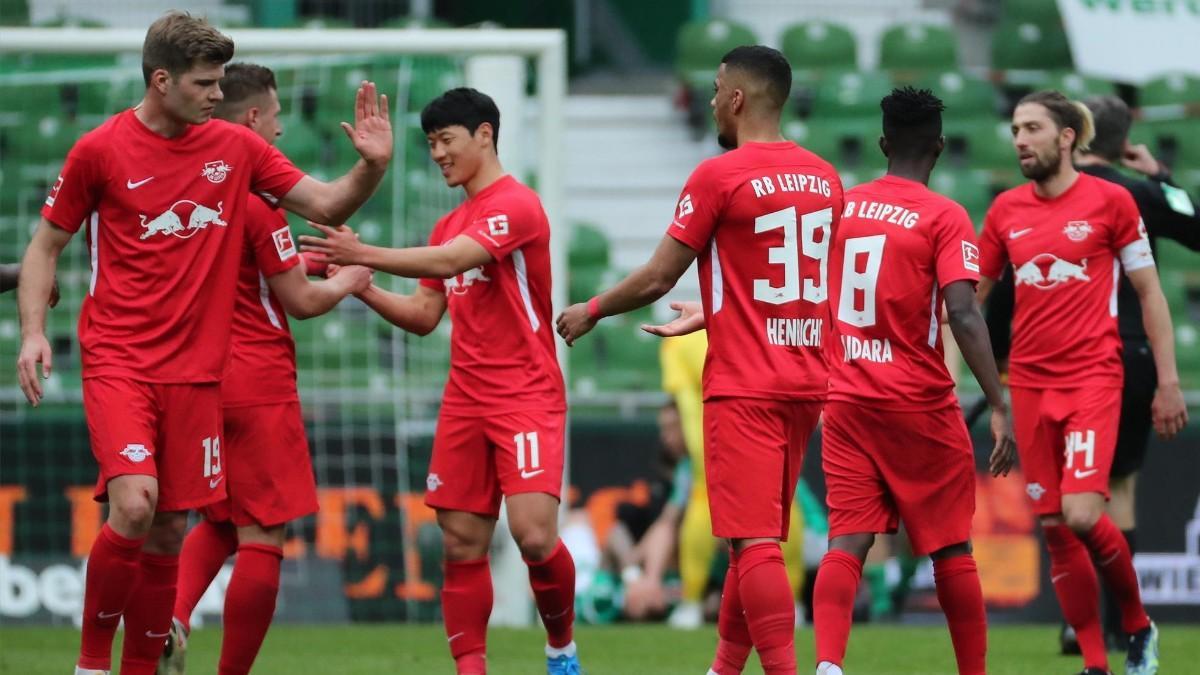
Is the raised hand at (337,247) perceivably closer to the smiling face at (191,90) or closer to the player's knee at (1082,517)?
the smiling face at (191,90)

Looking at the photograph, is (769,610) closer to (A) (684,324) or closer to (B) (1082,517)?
(A) (684,324)

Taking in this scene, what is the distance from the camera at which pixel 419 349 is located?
11.2 meters

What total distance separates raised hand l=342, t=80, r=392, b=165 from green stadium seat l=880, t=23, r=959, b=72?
10056mm

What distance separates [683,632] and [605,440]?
131 cm

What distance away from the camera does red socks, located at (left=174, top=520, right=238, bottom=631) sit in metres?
7.10

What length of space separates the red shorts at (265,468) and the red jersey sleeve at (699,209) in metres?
1.71

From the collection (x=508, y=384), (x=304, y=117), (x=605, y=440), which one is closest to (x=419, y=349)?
(x=605, y=440)

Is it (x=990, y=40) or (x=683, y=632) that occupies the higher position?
(x=990, y=40)

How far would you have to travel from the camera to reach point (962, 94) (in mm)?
15258

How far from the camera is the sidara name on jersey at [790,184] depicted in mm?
5957

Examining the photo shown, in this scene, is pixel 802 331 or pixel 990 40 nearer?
pixel 802 331

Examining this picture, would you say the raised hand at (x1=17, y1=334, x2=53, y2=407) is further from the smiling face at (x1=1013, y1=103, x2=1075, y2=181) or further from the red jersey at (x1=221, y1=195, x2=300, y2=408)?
the smiling face at (x1=1013, y1=103, x2=1075, y2=181)

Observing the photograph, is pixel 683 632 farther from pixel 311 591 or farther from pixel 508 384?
pixel 508 384

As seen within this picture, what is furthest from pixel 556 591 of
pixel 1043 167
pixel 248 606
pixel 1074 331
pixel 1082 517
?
pixel 1043 167
